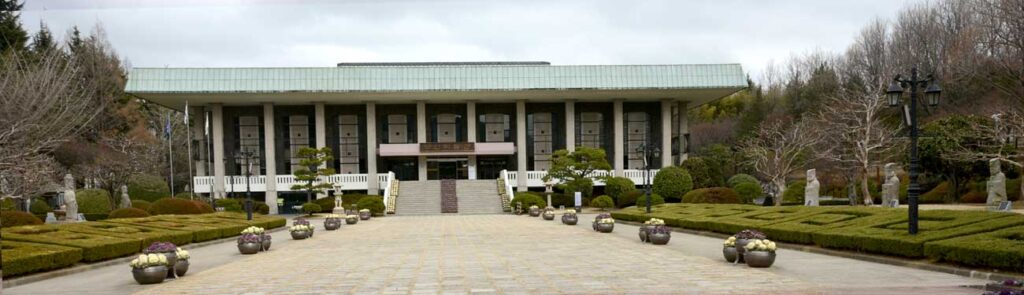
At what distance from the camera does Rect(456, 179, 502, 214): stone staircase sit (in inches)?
1737

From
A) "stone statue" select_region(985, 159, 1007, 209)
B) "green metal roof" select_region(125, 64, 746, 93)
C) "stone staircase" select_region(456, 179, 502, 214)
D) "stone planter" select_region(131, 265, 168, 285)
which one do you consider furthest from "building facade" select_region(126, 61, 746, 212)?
"stone planter" select_region(131, 265, 168, 285)

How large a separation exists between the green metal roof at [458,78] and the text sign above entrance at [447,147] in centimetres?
527

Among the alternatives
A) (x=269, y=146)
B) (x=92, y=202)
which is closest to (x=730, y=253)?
(x=92, y=202)

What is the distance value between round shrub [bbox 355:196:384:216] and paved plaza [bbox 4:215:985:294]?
2203cm

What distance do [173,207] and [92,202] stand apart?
25.5 feet

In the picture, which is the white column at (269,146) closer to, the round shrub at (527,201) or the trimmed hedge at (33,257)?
the round shrub at (527,201)

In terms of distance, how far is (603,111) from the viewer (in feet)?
182

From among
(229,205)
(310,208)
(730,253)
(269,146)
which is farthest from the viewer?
(269,146)

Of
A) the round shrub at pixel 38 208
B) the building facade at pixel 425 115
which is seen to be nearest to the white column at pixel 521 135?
the building facade at pixel 425 115

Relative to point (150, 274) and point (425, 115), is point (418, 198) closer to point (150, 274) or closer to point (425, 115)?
point (425, 115)

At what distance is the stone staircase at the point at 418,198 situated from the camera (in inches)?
1736

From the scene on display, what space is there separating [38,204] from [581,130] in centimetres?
3647

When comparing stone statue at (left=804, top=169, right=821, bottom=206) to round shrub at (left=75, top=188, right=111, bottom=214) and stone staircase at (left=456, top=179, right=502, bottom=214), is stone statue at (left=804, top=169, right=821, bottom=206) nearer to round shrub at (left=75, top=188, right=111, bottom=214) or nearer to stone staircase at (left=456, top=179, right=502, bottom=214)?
stone staircase at (left=456, top=179, right=502, bottom=214)

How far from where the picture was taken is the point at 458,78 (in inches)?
1924
